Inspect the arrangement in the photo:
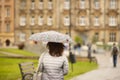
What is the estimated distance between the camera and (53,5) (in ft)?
301

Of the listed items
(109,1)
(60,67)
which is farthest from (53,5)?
(60,67)

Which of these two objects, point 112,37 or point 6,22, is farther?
point 6,22

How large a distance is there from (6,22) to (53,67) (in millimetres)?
79066

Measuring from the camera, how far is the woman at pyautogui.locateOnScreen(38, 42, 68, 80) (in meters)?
14.0

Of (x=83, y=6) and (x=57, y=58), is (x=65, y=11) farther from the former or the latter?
(x=57, y=58)

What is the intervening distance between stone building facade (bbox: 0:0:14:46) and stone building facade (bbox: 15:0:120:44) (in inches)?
36.6

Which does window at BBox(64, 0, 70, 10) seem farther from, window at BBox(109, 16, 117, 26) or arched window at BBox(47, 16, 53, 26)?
window at BBox(109, 16, 117, 26)

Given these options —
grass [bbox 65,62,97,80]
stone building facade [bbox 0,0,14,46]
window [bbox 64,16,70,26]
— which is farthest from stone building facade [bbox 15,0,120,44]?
grass [bbox 65,62,97,80]

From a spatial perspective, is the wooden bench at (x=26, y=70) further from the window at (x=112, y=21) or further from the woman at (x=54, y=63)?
the window at (x=112, y=21)

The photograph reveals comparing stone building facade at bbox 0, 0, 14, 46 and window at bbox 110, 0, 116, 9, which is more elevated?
window at bbox 110, 0, 116, 9

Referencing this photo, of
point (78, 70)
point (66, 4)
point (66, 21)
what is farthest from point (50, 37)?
point (66, 4)

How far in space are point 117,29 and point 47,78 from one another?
76.3 m

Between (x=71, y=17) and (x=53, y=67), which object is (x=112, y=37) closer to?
(x=71, y=17)

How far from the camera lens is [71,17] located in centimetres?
8988
